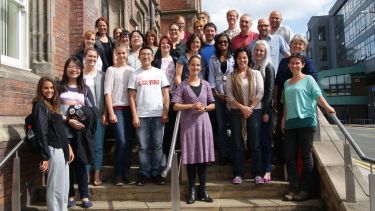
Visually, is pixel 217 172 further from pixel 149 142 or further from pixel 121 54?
pixel 121 54

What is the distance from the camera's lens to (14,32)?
6.12 meters

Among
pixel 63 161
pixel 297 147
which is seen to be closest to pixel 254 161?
pixel 297 147

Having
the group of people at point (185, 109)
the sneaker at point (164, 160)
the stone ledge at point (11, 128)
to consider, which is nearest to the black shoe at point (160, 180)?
the group of people at point (185, 109)

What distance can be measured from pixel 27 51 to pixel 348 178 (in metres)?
5.11

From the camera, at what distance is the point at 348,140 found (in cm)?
489

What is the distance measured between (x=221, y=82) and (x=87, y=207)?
2617mm

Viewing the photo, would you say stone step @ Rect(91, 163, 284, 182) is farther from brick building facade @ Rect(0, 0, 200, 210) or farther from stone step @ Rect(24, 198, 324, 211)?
brick building facade @ Rect(0, 0, 200, 210)

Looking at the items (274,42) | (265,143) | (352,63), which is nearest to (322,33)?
(352,63)

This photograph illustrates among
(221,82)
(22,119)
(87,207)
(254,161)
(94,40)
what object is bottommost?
(87,207)

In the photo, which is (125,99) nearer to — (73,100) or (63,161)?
→ (73,100)

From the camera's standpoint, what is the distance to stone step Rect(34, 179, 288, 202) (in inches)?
219

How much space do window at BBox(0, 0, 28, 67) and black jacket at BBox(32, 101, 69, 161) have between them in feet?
4.77

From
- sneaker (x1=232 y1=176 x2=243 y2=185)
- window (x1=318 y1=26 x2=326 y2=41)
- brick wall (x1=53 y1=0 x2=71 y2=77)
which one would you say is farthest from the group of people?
window (x1=318 y1=26 x2=326 y2=41)

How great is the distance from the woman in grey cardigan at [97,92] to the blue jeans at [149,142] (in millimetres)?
561
